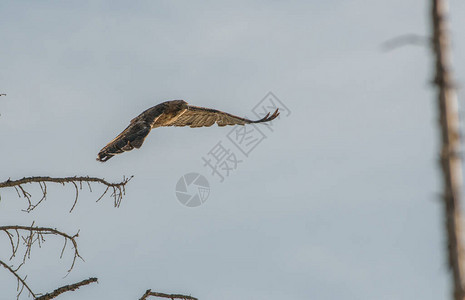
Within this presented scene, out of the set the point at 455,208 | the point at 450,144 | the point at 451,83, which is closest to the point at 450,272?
the point at 455,208

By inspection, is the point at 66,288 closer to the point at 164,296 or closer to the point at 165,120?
the point at 164,296

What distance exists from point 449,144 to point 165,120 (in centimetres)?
1067

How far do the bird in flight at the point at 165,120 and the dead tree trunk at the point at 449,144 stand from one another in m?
7.43

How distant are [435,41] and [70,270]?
17.9ft

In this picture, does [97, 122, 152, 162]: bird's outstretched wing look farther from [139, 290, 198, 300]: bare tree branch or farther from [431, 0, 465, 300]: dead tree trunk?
[431, 0, 465, 300]: dead tree trunk

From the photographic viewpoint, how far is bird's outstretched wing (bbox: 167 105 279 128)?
590 inches

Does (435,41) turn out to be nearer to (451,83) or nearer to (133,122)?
(451,83)

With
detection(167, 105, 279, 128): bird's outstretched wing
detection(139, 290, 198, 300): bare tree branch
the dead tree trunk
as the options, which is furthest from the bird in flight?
the dead tree trunk

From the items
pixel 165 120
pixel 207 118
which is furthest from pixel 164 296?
pixel 207 118

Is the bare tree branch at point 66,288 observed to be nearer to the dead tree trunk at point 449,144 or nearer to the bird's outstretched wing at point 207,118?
the dead tree trunk at point 449,144

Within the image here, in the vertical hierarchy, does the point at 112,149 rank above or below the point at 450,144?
above

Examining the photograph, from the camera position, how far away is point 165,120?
1446 centimetres

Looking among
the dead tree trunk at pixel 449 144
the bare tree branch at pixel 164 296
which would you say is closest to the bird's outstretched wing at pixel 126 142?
the bare tree branch at pixel 164 296

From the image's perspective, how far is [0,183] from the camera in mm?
8031
